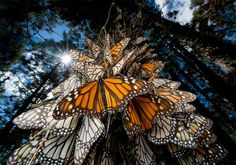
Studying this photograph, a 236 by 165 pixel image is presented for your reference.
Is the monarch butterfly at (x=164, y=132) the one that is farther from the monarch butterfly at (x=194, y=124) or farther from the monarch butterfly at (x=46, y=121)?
the monarch butterfly at (x=46, y=121)

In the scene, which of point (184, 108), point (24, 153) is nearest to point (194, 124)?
point (184, 108)

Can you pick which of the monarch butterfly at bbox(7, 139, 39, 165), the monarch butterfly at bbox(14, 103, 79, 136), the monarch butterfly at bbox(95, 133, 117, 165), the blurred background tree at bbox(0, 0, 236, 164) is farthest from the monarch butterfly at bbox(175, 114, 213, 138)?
the blurred background tree at bbox(0, 0, 236, 164)

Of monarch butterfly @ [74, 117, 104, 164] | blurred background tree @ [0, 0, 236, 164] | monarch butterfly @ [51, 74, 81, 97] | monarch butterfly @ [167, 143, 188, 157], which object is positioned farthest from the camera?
blurred background tree @ [0, 0, 236, 164]

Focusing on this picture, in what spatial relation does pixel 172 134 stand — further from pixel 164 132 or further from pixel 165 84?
pixel 165 84

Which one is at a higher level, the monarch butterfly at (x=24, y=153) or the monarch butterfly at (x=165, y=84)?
the monarch butterfly at (x=165, y=84)

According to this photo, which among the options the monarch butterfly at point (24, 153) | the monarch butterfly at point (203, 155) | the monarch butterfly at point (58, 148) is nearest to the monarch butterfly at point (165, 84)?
the monarch butterfly at point (203, 155)

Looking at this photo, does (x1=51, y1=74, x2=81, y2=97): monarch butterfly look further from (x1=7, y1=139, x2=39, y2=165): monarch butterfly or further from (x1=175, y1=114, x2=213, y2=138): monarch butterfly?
(x1=175, y1=114, x2=213, y2=138): monarch butterfly

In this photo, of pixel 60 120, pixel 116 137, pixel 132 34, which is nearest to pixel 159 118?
pixel 116 137
